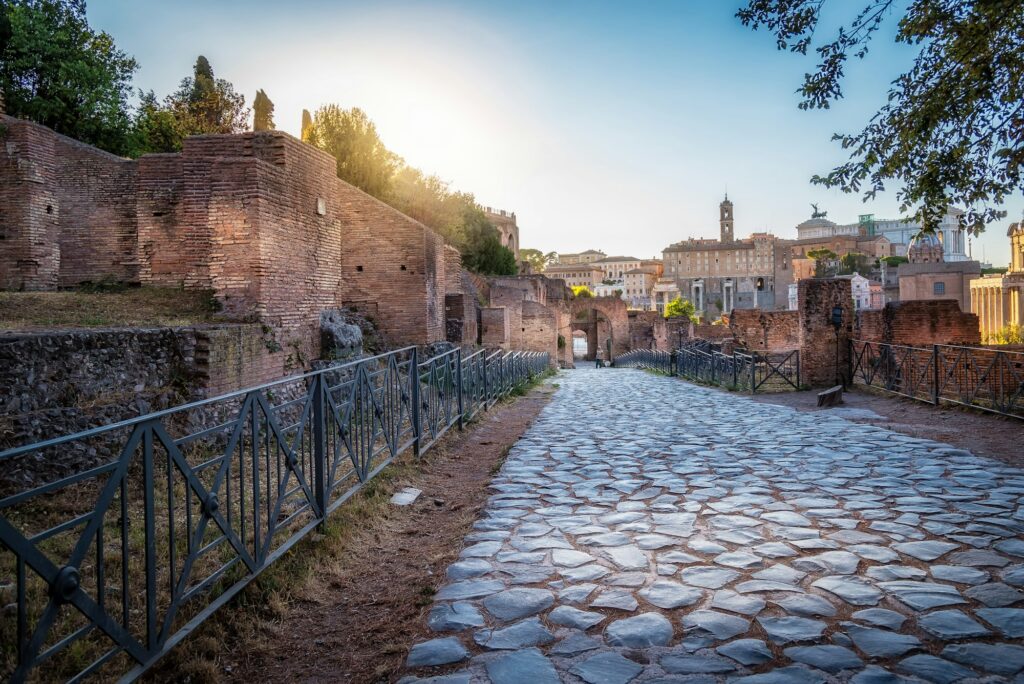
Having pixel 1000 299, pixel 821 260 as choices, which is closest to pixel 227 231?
pixel 1000 299

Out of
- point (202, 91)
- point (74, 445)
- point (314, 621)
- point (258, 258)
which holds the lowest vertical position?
point (314, 621)

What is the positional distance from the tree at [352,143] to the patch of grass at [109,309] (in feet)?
52.3

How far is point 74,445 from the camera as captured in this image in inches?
196

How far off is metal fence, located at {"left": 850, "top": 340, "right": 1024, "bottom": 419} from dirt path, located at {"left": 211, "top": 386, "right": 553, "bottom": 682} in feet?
24.6

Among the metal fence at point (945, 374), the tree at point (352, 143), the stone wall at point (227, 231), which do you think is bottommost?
the metal fence at point (945, 374)

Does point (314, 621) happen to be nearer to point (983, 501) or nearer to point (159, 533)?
point (159, 533)

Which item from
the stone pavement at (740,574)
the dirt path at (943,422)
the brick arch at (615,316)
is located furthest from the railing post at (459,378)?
the brick arch at (615,316)

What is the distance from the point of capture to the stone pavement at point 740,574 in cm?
263

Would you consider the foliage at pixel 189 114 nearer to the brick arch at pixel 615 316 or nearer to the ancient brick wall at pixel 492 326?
the ancient brick wall at pixel 492 326

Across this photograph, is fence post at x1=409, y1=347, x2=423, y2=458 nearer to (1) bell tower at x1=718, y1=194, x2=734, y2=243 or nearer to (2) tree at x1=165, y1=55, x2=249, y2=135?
(2) tree at x1=165, y1=55, x2=249, y2=135

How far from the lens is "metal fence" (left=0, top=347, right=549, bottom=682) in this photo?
7.08ft

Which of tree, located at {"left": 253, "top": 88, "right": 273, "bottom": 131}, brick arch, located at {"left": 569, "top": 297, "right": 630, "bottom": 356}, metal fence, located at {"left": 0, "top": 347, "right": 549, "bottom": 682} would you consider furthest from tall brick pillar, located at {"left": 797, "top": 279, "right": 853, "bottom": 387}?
brick arch, located at {"left": 569, "top": 297, "right": 630, "bottom": 356}

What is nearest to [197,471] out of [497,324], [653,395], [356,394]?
[356,394]

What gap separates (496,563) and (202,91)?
34.7 meters
